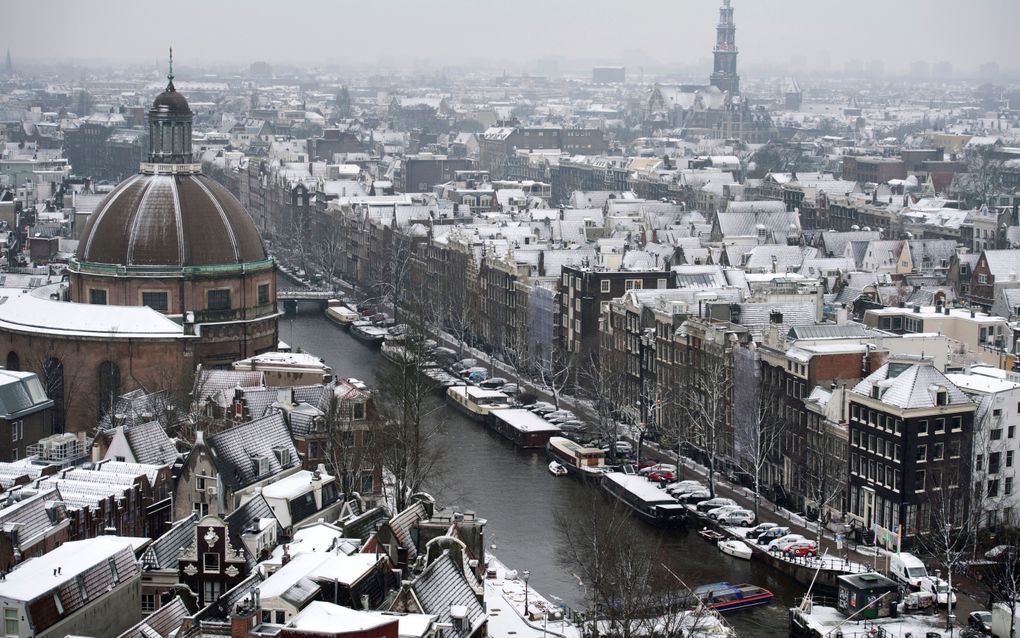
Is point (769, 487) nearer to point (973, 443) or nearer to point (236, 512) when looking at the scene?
point (973, 443)

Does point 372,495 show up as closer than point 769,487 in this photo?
Yes

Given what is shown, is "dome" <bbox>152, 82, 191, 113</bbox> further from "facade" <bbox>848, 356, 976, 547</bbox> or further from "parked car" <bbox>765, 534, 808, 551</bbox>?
"parked car" <bbox>765, 534, 808, 551</bbox>

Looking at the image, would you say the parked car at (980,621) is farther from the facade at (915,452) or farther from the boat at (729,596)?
the facade at (915,452)

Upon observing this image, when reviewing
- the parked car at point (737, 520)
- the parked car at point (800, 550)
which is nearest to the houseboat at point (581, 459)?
the parked car at point (737, 520)

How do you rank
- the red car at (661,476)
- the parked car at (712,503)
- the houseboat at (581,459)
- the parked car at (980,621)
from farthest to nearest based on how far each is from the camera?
the houseboat at (581,459), the red car at (661,476), the parked car at (712,503), the parked car at (980,621)

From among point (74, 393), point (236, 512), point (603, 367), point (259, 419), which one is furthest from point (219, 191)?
point (236, 512)

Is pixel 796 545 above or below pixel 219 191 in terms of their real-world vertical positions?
Result: below
